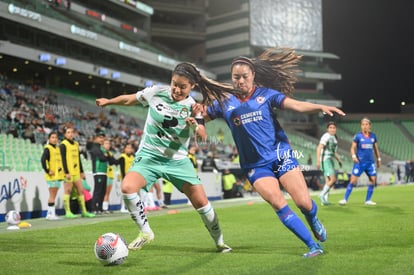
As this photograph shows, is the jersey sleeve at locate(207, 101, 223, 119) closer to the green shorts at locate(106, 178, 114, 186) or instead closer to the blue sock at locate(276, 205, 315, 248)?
the blue sock at locate(276, 205, 315, 248)

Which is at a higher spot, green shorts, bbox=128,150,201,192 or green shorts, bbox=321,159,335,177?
green shorts, bbox=128,150,201,192

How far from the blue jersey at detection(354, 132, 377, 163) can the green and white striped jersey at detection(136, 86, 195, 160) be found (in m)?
9.64

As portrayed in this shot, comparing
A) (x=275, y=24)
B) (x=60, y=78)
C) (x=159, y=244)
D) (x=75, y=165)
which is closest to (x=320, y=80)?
(x=275, y=24)

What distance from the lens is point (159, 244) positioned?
8.30 meters

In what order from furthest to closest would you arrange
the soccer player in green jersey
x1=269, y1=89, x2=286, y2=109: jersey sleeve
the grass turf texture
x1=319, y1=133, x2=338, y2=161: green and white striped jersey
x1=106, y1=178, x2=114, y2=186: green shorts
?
x1=106, y1=178, x2=114, y2=186: green shorts
x1=319, y1=133, x2=338, y2=161: green and white striped jersey
the soccer player in green jersey
x1=269, y1=89, x2=286, y2=109: jersey sleeve
the grass turf texture

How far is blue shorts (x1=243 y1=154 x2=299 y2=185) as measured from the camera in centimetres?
658

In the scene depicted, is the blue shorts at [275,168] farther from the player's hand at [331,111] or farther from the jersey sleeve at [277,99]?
the player's hand at [331,111]

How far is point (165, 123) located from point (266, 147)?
138cm

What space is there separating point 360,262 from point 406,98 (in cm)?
7472

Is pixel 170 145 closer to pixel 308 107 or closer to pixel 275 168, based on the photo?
pixel 275 168

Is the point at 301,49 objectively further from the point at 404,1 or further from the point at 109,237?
the point at 109,237

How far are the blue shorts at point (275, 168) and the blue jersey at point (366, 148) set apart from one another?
31.6 feet

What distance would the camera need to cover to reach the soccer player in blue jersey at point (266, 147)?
6395mm

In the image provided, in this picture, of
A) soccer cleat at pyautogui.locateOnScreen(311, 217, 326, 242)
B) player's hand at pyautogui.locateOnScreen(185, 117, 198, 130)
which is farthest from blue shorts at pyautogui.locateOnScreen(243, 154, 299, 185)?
player's hand at pyautogui.locateOnScreen(185, 117, 198, 130)
